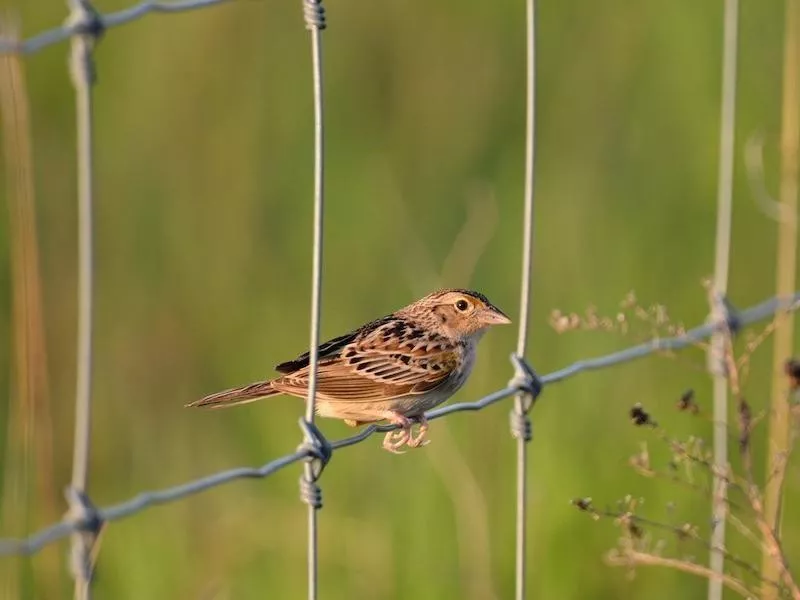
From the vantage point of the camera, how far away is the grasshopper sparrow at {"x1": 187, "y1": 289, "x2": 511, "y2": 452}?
473 cm

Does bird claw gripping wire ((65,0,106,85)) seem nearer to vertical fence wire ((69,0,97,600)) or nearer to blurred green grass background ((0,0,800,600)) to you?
vertical fence wire ((69,0,97,600))

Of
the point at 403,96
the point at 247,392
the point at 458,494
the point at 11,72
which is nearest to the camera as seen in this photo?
the point at 11,72

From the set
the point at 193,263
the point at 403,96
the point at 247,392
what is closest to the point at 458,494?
the point at 247,392

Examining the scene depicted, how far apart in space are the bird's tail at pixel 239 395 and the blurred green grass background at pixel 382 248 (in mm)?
597

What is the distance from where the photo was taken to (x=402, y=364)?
4.82 metres

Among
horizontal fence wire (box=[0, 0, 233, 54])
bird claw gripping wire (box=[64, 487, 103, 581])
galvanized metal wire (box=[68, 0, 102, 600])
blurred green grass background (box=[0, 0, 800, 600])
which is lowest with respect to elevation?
blurred green grass background (box=[0, 0, 800, 600])

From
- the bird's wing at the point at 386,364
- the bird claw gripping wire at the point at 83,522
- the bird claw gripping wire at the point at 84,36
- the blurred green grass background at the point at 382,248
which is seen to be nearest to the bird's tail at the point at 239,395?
the bird's wing at the point at 386,364

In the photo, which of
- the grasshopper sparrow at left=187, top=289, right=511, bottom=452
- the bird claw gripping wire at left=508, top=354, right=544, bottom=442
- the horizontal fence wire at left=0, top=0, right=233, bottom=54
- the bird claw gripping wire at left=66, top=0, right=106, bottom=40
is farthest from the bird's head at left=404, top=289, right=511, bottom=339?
the bird claw gripping wire at left=66, top=0, right=106, bottom=40

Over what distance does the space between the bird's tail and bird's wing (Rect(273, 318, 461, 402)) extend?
0.33 metres

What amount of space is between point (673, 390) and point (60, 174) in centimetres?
270

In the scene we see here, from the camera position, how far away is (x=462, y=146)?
25.0 feet

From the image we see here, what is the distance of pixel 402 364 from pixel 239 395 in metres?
0.71

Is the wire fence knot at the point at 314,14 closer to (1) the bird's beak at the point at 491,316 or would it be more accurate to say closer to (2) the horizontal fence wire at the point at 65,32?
(2) the horizontal fence wire at the point at 65,32

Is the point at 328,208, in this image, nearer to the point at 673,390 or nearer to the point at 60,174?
the point at 60,174
